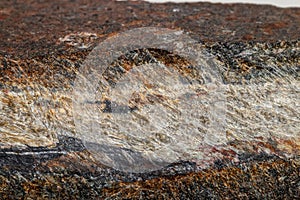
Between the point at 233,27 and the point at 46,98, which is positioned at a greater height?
the point at 233,27

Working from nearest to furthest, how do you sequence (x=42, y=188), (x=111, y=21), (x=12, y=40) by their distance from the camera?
(x=42, y=188), (x=12, y=40), (x=111, y=21)

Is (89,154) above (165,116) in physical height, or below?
below

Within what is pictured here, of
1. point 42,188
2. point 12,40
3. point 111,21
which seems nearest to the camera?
point 42,188

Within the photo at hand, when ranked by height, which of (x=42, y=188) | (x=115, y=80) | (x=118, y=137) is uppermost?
(x=115, y=80)

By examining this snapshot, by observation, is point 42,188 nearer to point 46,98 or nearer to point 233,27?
point 46,98

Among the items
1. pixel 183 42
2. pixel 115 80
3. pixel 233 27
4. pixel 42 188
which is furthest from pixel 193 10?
pixel 42 188

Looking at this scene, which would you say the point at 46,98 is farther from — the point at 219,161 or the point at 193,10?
the point at 193,10

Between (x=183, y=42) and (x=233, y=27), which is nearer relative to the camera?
(x=183, y=42)
